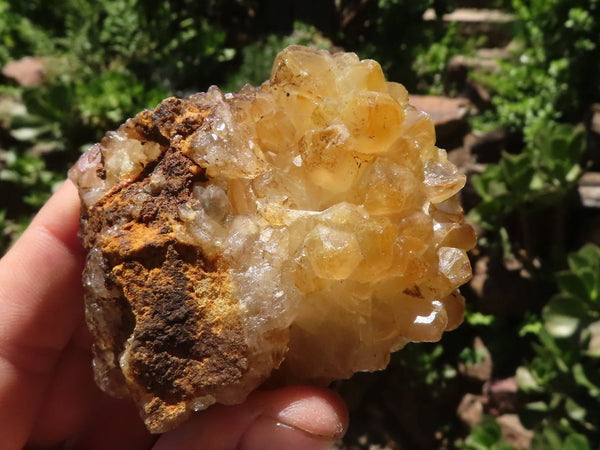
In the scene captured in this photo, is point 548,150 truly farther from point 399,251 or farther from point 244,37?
point 244,37

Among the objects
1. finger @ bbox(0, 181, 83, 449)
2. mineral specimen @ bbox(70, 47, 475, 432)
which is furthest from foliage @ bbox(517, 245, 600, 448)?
finger @ bbox(0, 181, 83, 449)

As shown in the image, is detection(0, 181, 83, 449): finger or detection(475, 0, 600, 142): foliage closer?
detection(0, 181, 83, 449): finger

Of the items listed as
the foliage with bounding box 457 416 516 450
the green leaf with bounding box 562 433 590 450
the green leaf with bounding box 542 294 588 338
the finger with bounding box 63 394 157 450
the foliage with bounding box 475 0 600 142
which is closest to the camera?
the finger with bounding box 63 394 157 450

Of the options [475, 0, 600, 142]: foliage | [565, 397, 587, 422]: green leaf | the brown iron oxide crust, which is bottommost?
[565, 397, 587, 422]: green leaf

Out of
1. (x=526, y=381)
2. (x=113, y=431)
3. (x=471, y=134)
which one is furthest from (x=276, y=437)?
(x=471, y=134)

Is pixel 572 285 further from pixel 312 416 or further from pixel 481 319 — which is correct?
pixel 312 416

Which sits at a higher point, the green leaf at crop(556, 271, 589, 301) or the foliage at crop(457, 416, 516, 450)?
the green leaf at crop(556, 271, 589, 301)

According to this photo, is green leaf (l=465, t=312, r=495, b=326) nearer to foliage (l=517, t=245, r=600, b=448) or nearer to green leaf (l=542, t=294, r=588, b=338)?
foliage (l=517, t=245, r=600, b=448)

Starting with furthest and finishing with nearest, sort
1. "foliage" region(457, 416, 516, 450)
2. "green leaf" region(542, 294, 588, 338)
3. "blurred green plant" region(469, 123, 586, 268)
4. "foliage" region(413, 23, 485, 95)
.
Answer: "foliage" region(413, 23, 485, 95) < "blurred green plant" region(469, 123, 586, 268) < "foliage" region(457, 416, 516, 450) < "green leaf" region(542, 294, 588, 338)
